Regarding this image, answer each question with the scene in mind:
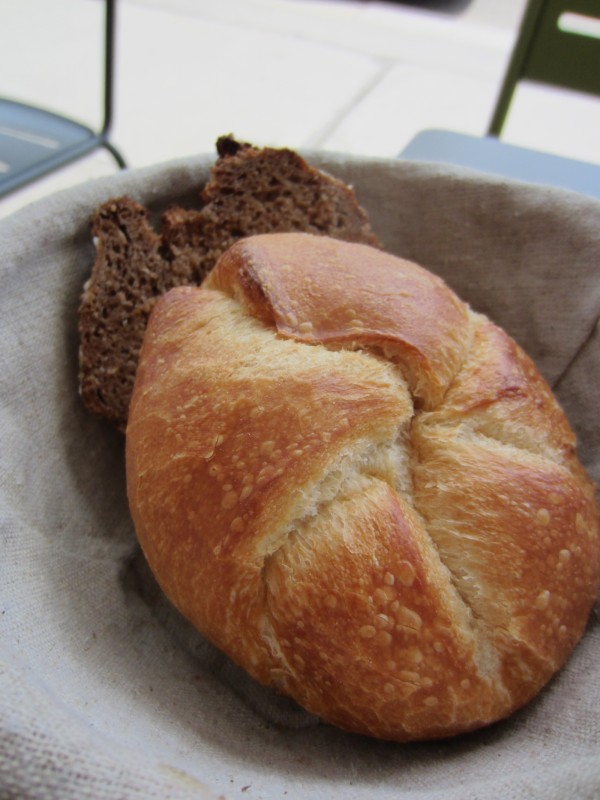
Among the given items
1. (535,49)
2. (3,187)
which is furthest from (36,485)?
(535,49)

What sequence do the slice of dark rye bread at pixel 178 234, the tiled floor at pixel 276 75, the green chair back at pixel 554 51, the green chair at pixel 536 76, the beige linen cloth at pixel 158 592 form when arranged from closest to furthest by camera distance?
the beige linen cloth at pixel 158 592
the slice of dark rye bread at pixel 178 234
the green chair at pixel 536 76
the green chair back at pixel 554 51
the tiled floor at pixel 276 75

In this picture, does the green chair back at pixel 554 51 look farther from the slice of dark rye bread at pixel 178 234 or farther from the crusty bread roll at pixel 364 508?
the crusty bread roll at pixel 364 508

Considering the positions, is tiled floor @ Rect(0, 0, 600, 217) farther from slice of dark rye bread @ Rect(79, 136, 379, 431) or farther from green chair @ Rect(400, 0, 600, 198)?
slice of dark rye bread @ Rect(79, 136, 379, 431)

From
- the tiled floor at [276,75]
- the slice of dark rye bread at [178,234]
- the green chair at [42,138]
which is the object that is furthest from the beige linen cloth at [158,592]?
the tiled floor at [276,75]

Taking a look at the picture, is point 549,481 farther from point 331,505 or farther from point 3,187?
point 3,187

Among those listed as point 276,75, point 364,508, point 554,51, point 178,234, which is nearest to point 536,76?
point 554,51

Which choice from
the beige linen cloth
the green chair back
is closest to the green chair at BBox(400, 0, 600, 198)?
the green chair back

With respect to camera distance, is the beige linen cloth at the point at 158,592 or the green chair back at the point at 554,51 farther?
the green chair back at the point at 554,51
